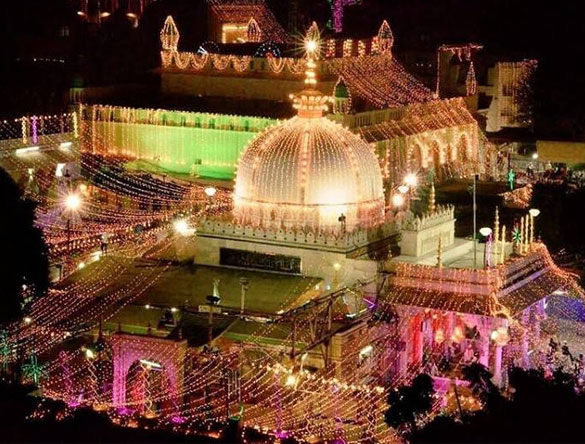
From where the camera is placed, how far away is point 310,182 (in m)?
32.0

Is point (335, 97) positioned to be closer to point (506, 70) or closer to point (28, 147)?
point (28, 147)

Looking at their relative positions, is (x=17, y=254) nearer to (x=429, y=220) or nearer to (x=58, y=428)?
(x=58, y=428)

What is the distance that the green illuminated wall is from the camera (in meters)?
48.2

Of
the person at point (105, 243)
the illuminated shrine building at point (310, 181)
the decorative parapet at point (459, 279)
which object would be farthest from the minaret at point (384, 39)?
the decorative parapet at point (459, 279)

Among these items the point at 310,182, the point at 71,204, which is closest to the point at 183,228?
the point at 310,182

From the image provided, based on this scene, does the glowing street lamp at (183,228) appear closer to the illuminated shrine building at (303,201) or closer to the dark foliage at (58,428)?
the illuminated shrine building at (303,201)

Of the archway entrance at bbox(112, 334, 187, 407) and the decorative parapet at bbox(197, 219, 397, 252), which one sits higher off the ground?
the decorative parapet at bbox(197, 219, 397, 252)

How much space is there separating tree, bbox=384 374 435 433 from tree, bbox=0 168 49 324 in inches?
349

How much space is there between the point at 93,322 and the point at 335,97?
14.5m

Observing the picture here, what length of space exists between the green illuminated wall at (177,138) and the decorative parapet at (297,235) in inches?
596

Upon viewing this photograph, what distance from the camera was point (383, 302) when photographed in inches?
1188

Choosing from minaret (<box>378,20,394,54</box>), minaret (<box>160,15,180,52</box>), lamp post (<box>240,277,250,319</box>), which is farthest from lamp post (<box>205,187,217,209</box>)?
minaret (<box>378,20,394,54</box>)


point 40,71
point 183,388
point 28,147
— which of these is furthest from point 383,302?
point 40,71

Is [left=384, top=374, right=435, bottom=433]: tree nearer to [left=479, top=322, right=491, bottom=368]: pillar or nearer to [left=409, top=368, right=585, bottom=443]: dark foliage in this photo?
[left=479, top=322, right=491, bottom=368]: pillar
